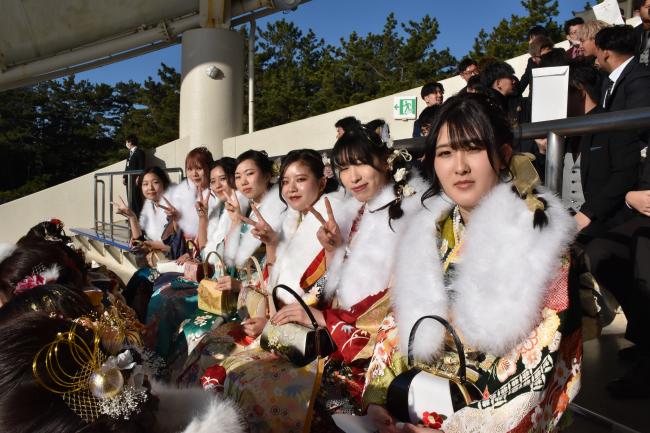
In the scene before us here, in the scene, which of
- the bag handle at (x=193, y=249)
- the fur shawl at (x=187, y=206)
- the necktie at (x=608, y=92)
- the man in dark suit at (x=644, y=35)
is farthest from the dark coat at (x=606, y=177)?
the fur shawl at (x=187, y=206)

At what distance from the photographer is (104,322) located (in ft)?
5.23

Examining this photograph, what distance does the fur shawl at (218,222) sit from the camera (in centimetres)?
395

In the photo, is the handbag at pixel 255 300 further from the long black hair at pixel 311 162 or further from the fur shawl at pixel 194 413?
the fur shawl at pixel 194 413

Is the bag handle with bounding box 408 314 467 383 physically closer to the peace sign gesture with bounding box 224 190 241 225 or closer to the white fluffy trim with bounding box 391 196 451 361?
the white fluffy trim with bounding box 391 196 451 361

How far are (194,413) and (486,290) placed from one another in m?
0.88

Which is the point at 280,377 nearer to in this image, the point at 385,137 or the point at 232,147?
the point at 385,137

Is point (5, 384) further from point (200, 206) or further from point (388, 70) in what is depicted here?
point (388, 70)

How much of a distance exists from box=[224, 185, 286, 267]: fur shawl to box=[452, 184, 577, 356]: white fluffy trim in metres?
1.81

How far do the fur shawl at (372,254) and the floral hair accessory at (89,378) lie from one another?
1.16 metres

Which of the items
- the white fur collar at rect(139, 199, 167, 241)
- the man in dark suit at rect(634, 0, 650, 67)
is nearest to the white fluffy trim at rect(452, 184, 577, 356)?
the man in dark suit at rect(634, 0, 650, 67)

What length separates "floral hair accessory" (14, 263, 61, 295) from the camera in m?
2.26

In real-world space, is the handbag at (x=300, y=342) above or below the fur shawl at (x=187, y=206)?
below

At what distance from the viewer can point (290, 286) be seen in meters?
2.71

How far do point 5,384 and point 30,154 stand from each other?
1079 inches
